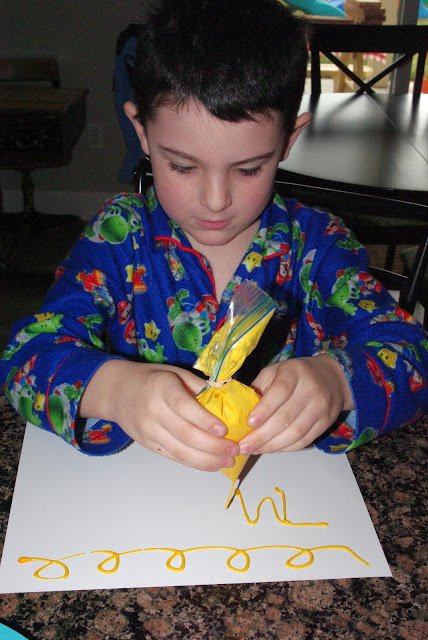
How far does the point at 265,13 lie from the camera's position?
32.8 inches

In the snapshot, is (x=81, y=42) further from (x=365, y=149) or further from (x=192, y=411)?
(x=192, y=411)

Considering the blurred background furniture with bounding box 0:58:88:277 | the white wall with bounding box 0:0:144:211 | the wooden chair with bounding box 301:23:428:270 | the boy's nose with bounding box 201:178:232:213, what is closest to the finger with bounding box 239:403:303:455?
the boy's nose with bounding box 201:178:232:213

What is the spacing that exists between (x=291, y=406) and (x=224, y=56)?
45cm

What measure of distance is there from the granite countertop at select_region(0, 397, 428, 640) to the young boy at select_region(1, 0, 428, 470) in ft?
0.42

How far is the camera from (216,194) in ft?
2.63

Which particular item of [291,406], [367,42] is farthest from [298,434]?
[367,42]

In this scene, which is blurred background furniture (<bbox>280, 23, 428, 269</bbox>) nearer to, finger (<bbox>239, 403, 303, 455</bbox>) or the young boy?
the young boy

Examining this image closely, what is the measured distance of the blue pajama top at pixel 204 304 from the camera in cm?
83

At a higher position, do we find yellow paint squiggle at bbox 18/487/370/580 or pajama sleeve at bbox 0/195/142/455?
pajama sleeve at bbox 0/195/142/455

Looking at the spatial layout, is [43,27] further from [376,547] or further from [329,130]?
[376,547]

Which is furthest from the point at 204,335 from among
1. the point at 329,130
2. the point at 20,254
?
the point at 20,254

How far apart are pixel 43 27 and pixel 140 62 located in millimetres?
3155

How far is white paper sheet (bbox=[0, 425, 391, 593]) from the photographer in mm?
585

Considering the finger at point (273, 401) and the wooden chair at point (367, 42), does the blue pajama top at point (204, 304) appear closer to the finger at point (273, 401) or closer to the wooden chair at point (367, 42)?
the finger at point (273, 401)
